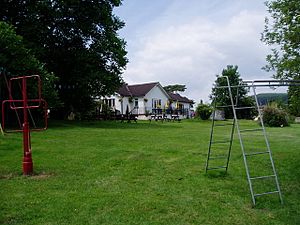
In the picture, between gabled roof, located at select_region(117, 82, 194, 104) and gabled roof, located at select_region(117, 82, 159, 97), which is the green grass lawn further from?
gabled roof, located at select_region(117, 82, 159, 97)

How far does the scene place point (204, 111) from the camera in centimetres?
3678

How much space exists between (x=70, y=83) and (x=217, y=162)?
55.7ft

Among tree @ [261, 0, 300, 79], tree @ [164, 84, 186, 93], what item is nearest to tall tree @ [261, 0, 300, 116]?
tree @ [261, 0, 300, 79]

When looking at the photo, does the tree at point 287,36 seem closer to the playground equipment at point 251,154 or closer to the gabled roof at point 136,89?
the playground equipment at point 251,154

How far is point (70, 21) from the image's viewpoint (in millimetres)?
23344

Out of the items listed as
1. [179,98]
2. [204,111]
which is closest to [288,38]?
[204,111]

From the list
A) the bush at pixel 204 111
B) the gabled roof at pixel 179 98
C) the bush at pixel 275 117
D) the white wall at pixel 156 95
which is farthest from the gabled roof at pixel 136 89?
the bush at pixel 275 117

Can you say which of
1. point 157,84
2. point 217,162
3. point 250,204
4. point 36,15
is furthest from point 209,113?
point 250,204

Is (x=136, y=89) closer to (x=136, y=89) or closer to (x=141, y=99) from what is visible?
(x=136, y=89)

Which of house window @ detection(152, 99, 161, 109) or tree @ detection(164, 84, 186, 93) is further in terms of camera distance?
tree @ detection(164, 84, 186, 93)

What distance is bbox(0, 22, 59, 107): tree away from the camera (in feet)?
54.4

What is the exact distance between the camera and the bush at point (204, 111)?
120 ft

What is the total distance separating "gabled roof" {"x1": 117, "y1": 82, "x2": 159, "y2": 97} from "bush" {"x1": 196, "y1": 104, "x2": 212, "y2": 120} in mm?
11877

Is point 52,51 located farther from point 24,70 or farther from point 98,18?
point 24,70
